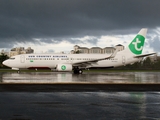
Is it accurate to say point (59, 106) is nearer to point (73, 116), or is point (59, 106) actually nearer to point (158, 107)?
point (73, 116)

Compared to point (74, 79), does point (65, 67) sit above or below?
above

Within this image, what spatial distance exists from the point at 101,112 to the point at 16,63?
3258cm

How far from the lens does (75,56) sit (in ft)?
133

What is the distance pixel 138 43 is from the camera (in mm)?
43750

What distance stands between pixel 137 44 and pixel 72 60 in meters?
11.6

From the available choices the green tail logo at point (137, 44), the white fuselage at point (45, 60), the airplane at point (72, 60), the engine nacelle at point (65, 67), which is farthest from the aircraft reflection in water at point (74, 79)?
the green tail logo at point (137, 44)

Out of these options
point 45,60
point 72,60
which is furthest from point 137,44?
point 45,60

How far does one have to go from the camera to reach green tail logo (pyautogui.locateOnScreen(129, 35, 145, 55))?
4349 centimetres

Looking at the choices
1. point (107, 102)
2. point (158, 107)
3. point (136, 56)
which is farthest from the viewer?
point (136, 56)

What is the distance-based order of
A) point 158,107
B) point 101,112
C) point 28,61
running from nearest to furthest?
point 101,112 → point 158,107 → point 28,61

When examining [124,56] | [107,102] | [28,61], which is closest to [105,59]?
[124,56]

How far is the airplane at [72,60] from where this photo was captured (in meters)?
38.6

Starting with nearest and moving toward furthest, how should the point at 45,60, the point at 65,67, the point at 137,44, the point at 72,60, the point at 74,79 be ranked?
the point at 74,79 < the point at 65,67 < the point at 45,60 < the point at 72,60 < the point at 137,44

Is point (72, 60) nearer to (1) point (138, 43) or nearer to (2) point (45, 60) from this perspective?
(2) point (45, 60)
